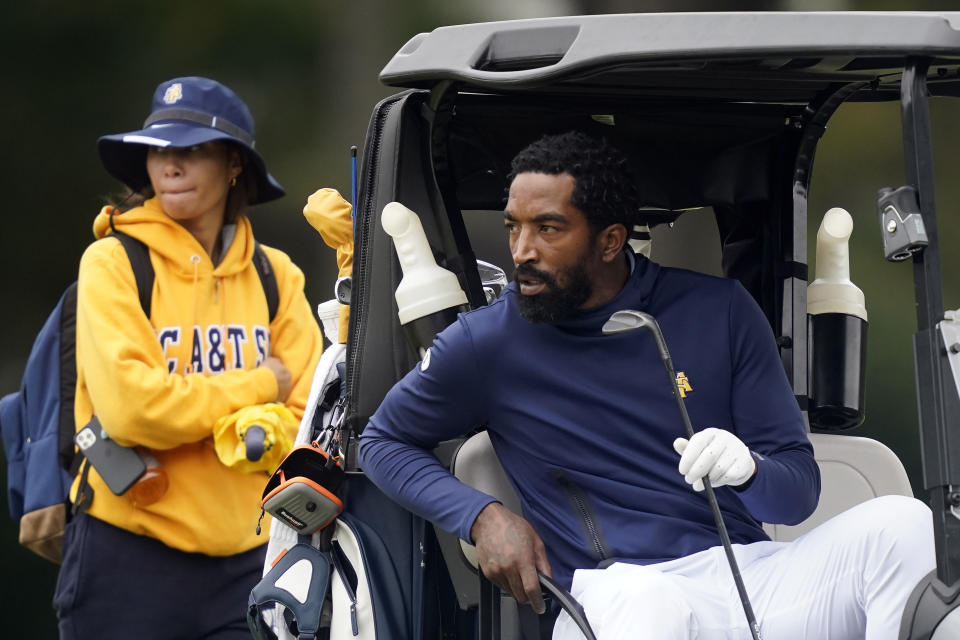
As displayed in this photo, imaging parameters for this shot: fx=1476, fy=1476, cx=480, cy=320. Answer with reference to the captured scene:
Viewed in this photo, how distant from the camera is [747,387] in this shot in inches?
131

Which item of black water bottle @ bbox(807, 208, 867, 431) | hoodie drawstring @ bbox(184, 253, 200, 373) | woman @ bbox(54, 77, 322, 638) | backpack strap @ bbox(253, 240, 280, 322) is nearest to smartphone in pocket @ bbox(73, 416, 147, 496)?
woman @ bbox(54, 77, 322, 638)

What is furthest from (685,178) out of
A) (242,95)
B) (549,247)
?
(242,95)

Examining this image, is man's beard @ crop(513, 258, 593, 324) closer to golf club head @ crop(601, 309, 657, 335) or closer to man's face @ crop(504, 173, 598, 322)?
man's face @ crop(504, 173, 598, 322)

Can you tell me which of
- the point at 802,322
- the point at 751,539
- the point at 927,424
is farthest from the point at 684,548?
the point at 802,322

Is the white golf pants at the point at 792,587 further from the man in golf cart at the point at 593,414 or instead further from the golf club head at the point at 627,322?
the golf club head at the point at 627,322

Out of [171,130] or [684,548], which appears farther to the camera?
[171,130]

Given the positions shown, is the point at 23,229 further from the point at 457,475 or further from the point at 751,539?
the point at 751,539

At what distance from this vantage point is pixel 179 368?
400 centimetres

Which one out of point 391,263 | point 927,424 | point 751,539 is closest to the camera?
point 927,424

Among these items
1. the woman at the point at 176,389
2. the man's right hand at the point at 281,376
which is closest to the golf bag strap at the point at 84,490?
the woman at the point at 176,389

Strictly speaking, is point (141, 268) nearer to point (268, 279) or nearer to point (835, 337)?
point (268, 279)

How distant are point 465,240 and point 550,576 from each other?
37.7 inches

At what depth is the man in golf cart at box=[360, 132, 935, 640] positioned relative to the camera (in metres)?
3.10

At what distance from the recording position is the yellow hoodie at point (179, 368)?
384 cm
